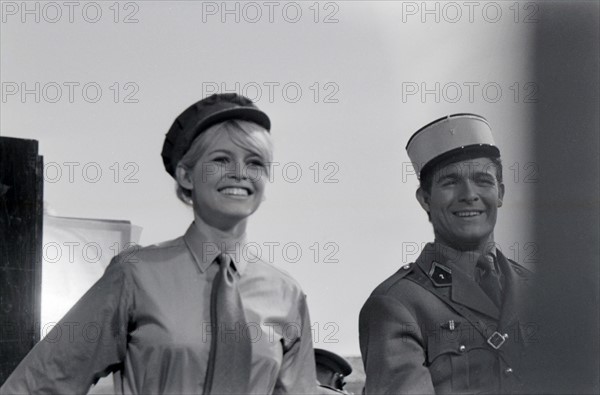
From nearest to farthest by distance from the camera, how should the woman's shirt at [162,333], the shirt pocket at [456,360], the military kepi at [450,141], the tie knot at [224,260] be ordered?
the woman's shirt at [162,333]
the tie knot at [224,260]
the shirt pocket at [456,360]
the military kepi at [450,141]

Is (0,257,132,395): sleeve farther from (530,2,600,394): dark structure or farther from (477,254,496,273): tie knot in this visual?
(530,2,600,394): dark structure

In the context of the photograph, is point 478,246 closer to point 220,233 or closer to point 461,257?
point 461,257

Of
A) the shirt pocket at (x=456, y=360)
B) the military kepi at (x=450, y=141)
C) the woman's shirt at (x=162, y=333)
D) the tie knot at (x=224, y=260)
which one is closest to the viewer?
the woman's shirt at (x=162, y=333)

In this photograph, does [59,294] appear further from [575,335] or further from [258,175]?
[575,335]

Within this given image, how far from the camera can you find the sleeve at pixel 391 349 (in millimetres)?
2746

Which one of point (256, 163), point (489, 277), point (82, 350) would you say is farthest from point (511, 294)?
point (82, 350)

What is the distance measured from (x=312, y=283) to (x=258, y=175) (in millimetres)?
384

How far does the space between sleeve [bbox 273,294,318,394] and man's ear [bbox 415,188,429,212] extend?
461 mm

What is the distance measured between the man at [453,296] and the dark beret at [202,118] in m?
0.54

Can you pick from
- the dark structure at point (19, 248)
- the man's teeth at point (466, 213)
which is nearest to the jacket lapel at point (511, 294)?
the man's teeth at point (466, 213)

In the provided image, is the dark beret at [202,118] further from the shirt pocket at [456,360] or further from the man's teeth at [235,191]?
the shirt pocket at [456,360]

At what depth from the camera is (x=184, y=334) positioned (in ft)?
8.08

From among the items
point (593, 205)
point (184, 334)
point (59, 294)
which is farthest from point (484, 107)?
point (59, 294)

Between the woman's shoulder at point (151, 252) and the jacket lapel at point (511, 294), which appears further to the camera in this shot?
the jacket lapel at point (511, 294)
